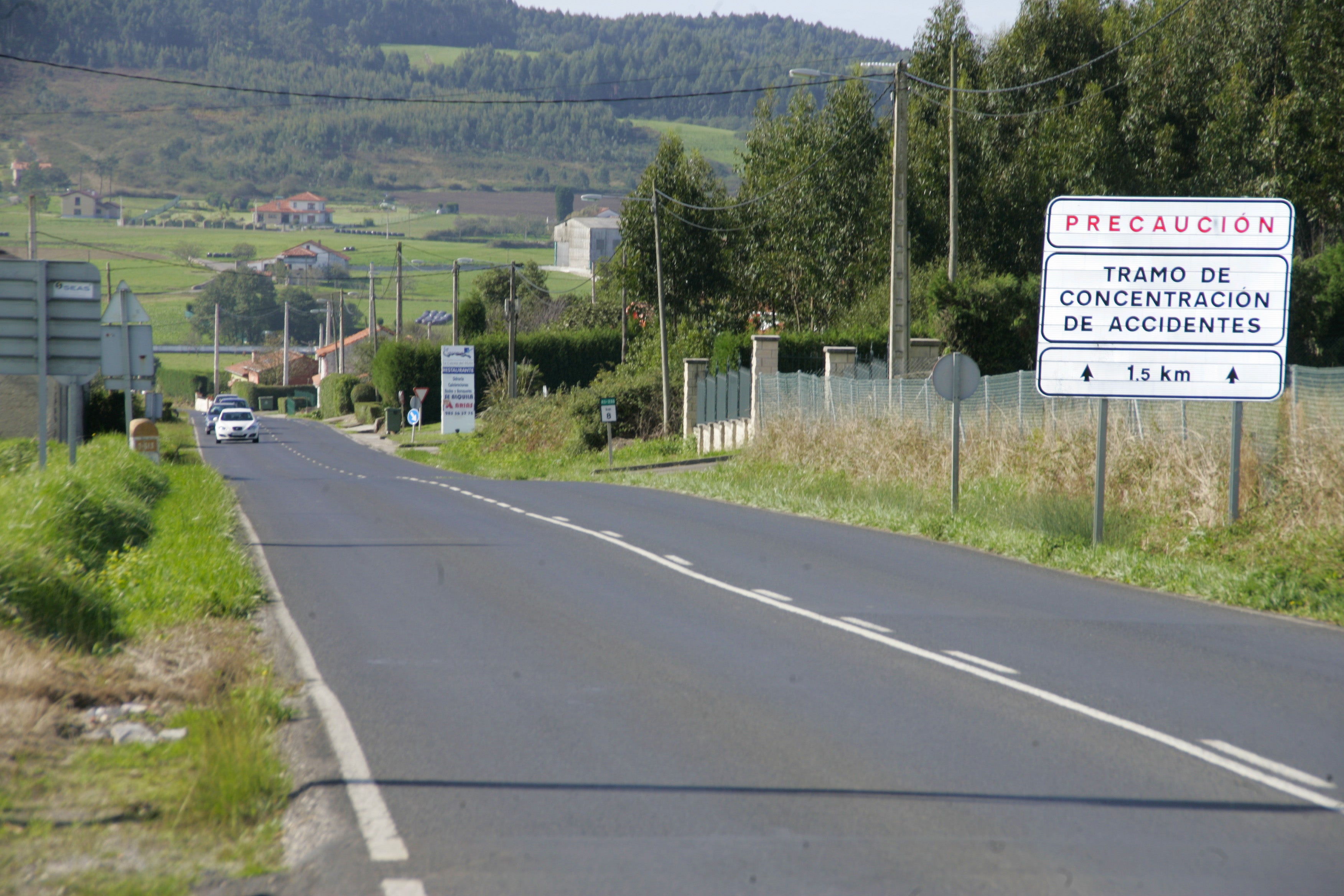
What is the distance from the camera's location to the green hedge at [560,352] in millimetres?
71562

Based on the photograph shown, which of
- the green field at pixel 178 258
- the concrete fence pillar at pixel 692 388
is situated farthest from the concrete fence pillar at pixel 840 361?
the green field at pixel 178 258

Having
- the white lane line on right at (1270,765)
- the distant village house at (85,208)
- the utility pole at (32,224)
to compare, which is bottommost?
the white lane line on right at (1270,765)

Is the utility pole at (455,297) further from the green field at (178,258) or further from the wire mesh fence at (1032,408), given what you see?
the green field at (178,258)

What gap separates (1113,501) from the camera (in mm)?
17422

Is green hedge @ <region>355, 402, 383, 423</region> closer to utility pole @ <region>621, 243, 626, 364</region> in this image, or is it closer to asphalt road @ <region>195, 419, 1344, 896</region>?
utility pole @ <region>621, 243, 626, 364</region>

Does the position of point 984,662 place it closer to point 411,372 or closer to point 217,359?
point 411,372

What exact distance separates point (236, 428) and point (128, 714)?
55766 mm

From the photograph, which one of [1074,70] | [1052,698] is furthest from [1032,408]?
[1074,70]

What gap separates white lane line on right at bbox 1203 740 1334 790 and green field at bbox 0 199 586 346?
5297 inches

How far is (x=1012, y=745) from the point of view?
22.4 ft

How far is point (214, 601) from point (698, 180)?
165 feet

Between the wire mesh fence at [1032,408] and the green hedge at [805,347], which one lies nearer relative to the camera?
the wire mesh fence at [1032,408]

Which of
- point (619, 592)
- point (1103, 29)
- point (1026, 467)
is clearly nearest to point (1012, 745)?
point (619, 592)

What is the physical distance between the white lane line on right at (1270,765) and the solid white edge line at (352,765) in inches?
165
